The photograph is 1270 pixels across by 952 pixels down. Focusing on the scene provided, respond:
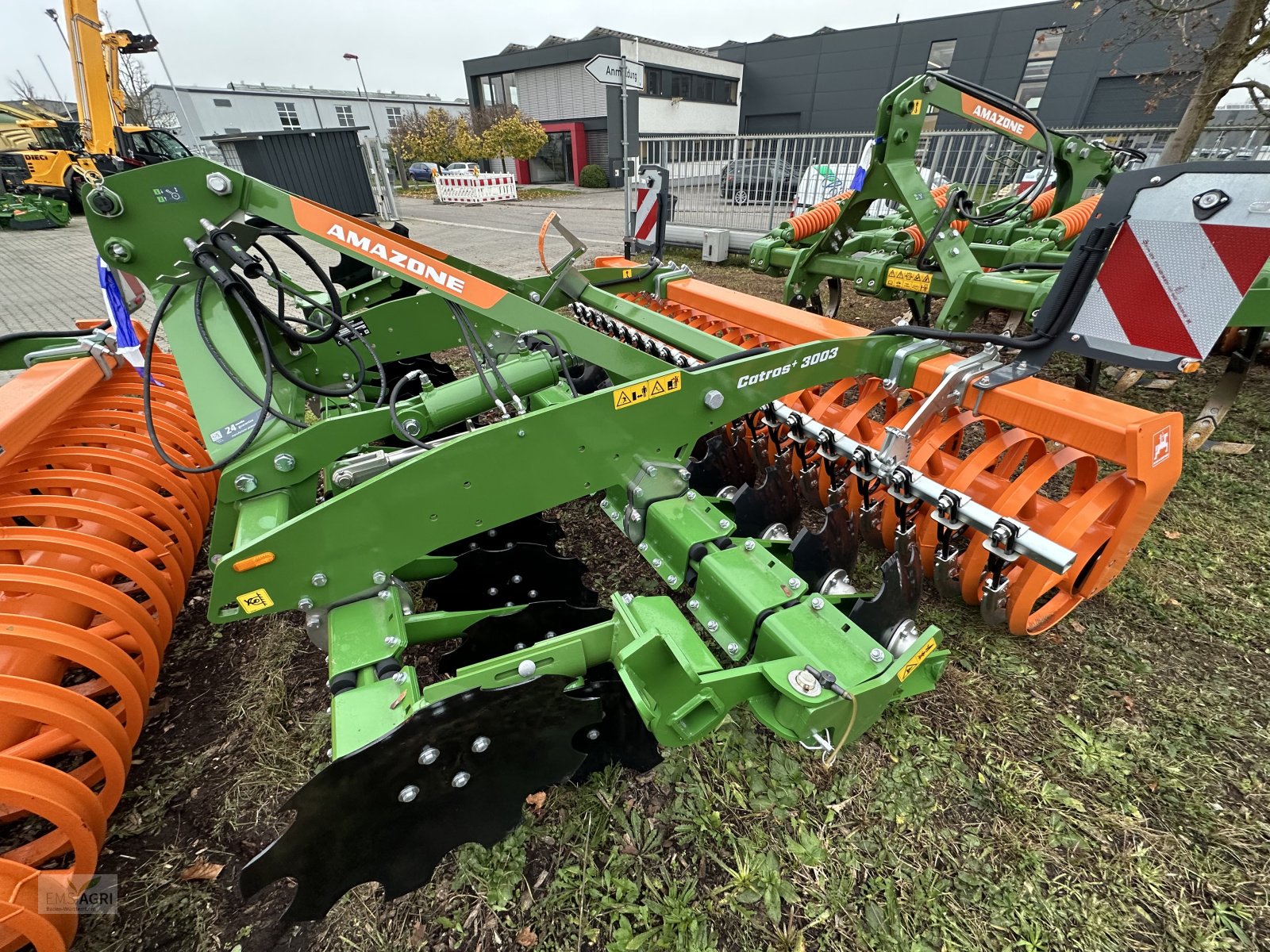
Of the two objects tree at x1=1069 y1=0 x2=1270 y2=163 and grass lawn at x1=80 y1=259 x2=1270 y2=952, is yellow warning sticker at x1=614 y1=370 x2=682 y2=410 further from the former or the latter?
tree at x1=1069 y1=0 x2=1270 y2=163

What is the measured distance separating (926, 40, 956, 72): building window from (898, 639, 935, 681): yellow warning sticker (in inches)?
1509

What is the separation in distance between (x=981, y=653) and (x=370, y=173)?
15605 mm

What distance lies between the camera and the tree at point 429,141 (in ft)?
112

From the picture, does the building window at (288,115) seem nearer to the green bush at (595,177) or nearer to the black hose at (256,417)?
the green bush at (595,177)

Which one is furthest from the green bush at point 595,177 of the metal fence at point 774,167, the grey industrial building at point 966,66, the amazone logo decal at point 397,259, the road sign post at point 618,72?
the amazone logo decal at point 397,259

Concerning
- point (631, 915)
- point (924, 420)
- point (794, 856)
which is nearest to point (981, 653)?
point (924, 420)

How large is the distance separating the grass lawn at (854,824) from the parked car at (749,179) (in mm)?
10216

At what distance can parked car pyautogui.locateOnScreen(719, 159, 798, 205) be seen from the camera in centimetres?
1080

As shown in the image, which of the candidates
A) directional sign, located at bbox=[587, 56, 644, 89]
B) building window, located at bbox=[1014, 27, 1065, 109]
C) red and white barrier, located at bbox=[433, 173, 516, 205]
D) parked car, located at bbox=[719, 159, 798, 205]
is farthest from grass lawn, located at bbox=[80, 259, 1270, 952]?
building window, located at bbox=[1014, 27, 1065, 109]

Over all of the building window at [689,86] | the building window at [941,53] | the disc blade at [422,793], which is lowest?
the disc blade at [422,793]

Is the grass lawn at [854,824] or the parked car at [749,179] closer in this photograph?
the grass lawn at [854,824]

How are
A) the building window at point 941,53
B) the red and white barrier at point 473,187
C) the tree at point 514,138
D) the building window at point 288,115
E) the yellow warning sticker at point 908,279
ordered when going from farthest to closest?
the building window at point 288,115, the tree at point 514,138, the building window at point 941,53, the red and white barrier at point 473,187, the yellow warning sticker at point 908,279

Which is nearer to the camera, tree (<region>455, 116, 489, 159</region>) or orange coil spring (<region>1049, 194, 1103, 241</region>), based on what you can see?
orange coil spring (<region>1049, 194, 1103, 241</region>)

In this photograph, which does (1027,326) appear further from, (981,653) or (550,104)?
(550,104)
